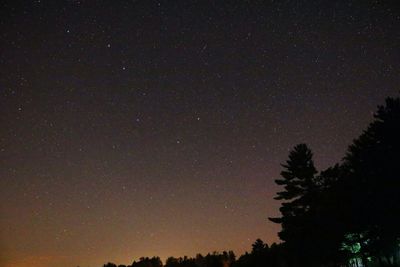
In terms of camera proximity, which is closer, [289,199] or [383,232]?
[383,232]

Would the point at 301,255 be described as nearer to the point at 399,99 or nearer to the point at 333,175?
the point at 333,175

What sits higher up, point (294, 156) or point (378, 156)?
point (294, 156)

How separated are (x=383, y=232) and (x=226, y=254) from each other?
105323 millimetres

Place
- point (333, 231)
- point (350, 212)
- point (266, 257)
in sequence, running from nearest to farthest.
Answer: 1. point (350, 212)
2. point (333, 231)
3. point (266, 257)

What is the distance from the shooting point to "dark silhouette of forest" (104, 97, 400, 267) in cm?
2947

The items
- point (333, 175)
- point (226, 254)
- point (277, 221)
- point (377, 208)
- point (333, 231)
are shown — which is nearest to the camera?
point (377, 208)

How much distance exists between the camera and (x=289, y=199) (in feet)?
125

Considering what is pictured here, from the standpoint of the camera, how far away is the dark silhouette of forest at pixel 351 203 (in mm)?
29469

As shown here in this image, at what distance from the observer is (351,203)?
32.6m

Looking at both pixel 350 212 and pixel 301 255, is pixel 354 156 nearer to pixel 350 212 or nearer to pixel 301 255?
pixel 350 212

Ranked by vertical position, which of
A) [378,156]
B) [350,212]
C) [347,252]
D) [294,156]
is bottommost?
[347,252]

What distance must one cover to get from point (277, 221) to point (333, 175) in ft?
21.4

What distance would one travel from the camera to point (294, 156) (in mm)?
38562

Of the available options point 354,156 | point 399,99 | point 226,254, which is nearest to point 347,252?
point 354,156
